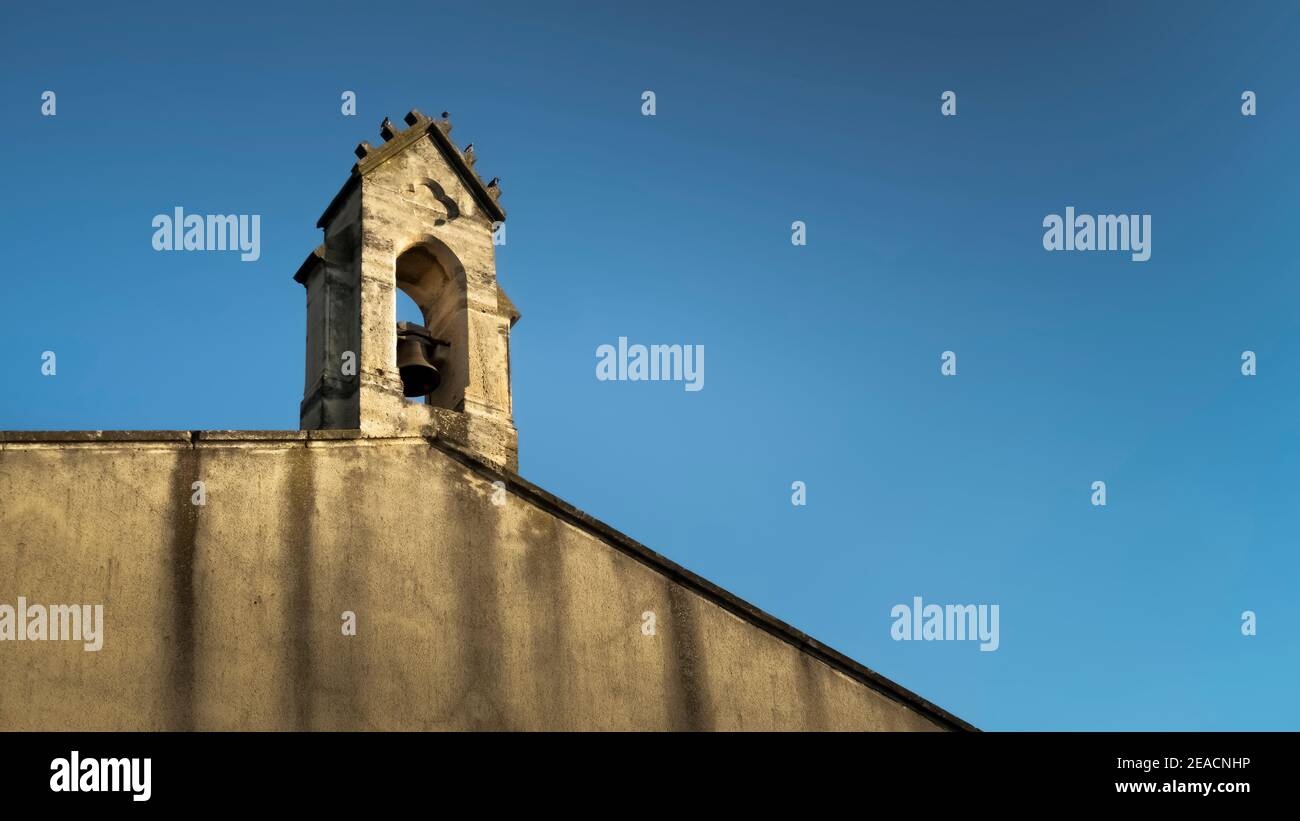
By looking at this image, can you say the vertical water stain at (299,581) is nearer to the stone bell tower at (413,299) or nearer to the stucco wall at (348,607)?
the stucco wall at (348,607)

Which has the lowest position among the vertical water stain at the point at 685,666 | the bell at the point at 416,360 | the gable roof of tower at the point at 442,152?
the vertical water stain at the point at 685,666

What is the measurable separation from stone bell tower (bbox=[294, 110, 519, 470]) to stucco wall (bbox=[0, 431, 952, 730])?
670 mm

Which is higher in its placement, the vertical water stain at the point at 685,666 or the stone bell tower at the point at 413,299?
the stone bell tower at the point at 413,299

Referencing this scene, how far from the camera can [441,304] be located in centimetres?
1123

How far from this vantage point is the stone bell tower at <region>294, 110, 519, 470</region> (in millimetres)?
10094

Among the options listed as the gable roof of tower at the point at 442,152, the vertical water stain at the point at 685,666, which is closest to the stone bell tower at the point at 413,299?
the gable roof of tower at the point at 442,152

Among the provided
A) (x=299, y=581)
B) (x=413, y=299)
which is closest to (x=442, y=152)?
(x=413, y=299)

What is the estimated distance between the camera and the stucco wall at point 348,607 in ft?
27.3

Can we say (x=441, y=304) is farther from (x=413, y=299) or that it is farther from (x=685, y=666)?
(x=685, y=666)

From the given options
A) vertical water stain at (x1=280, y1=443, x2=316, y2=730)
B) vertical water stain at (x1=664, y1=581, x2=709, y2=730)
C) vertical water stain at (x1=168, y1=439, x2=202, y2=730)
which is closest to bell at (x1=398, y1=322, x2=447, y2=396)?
vertical water stain at (x1=280, y1=443, x2=316, y2=730)

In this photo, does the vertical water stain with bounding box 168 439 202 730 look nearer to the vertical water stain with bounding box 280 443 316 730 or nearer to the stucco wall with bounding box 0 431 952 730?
the stucco wall with bounding box 0 431 952 730

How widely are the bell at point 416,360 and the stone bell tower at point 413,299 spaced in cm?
1

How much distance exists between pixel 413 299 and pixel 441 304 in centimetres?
34
